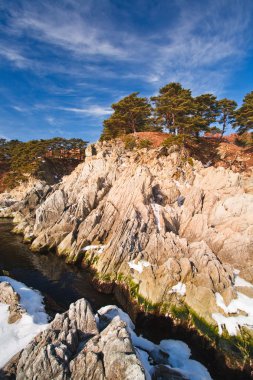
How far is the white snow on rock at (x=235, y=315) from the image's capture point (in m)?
21.2

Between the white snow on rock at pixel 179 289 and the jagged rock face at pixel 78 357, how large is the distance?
1150cm

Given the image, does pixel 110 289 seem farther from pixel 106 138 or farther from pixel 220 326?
pixel 106 138

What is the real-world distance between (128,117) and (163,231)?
57.6 m

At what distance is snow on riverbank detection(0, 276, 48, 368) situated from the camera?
16.3m

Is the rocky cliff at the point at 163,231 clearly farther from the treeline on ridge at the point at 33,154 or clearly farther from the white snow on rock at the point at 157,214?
the treeline on ridge at the point at 33,154

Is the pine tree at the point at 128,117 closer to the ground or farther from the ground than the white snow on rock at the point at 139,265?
farther from the ground

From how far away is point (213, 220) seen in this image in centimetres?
3972

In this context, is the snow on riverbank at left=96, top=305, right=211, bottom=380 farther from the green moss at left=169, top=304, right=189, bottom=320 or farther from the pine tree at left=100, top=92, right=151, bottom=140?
the pine tree at left=100, top=92, right=151, bottom=140

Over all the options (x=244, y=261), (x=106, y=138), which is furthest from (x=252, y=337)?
(x=106, y=138)

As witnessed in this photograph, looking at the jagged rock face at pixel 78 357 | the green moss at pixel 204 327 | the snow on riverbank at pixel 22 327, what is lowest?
the green moss at pixel 204 327

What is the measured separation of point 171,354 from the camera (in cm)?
1902

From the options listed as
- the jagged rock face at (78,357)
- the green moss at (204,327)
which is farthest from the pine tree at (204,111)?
the jagged rock face at (78,357)

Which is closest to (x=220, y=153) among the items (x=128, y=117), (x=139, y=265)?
(x=128, y=117)

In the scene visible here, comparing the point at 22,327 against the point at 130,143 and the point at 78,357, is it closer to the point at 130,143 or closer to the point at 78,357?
the point at 78,357
